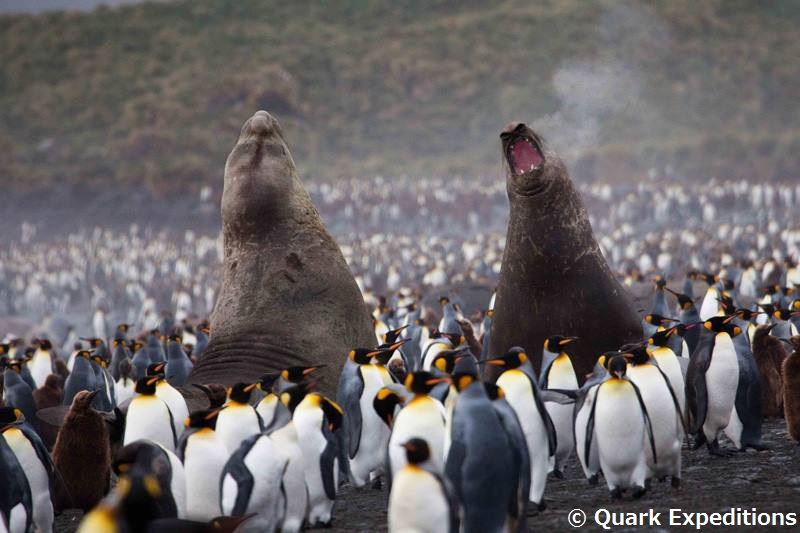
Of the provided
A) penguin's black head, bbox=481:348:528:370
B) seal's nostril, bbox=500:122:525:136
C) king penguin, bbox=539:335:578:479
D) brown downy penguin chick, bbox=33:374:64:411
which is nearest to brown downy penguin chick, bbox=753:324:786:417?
king penguin, bbox=539:335:578:479

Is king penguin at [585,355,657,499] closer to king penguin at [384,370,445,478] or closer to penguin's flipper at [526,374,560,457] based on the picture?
penguin's flipper at [526,374,560,457]

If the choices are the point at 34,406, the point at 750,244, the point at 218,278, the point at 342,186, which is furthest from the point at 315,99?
the point at 34,406

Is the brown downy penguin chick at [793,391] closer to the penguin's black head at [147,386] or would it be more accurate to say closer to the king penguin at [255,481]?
the king penguin at [255,481]

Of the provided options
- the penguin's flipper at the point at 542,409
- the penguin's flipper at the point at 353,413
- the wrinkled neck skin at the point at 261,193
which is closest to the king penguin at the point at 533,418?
the penguin's flipper at the point at 542,409

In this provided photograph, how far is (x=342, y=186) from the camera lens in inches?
1759

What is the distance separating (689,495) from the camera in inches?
199

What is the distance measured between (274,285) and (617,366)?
3164 millimetres

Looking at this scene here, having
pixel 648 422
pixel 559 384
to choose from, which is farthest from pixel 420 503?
pixel 559 384

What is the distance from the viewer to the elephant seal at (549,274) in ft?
23.0

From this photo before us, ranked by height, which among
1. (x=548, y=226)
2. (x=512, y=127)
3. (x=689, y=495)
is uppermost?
(x=512, y=127)

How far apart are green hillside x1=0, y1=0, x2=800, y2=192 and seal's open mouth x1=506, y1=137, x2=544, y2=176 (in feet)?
113

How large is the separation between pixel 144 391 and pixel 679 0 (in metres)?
59.4

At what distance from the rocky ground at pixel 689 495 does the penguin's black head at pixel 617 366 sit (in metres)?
0.63

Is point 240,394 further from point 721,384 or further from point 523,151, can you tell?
point 523,151
